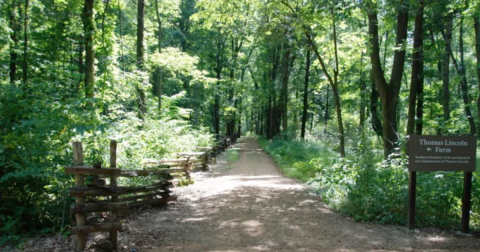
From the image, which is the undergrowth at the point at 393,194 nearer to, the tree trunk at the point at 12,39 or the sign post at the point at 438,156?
the sign post at the point at 438,156

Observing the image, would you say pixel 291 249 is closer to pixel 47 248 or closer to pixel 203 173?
pixel 47 248

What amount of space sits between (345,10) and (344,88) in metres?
17.0

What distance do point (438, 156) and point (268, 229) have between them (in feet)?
12.7

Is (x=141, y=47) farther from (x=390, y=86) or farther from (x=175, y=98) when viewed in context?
(x=390, y=86)

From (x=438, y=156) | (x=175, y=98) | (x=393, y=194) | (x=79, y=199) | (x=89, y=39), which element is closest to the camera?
(x=79, y=199)

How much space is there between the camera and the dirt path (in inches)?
221

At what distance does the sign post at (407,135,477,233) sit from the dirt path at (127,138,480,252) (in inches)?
35.4

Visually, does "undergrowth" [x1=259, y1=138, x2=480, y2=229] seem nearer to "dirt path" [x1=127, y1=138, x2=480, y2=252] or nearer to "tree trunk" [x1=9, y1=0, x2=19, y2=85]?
"dirt path" [x1=127, y1=138, x2=480, y2=252]

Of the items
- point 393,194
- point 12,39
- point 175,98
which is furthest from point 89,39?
point 393,194

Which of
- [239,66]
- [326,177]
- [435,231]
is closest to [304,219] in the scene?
[435,231]

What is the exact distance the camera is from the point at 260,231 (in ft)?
21.1

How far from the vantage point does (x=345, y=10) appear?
977 centimetres

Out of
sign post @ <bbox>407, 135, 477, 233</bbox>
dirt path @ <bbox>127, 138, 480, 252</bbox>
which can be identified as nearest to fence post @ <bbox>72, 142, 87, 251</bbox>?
dirt path @ <bbox>127, 138, 480, 252</bbox>

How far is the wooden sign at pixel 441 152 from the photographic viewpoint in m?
6.53
